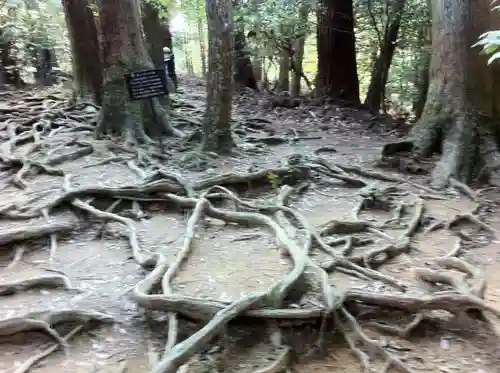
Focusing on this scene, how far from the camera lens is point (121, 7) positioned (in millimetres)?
8820

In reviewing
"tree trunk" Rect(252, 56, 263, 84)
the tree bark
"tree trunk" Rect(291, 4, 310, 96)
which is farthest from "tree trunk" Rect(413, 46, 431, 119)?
the tree bark

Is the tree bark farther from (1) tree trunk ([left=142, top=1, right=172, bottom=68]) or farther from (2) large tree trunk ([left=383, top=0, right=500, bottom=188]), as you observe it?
(2) large tree trunk ([left=383, top=0, right=500, bottom=188])

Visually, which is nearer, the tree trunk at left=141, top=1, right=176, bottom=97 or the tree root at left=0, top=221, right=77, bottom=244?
the tree root at left=0, top=221, right=77, bottom=244

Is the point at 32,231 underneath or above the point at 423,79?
underneath

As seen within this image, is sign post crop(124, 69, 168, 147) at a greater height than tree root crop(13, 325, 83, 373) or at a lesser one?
greater

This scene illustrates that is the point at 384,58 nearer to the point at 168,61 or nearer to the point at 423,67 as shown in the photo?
the point at 423,67

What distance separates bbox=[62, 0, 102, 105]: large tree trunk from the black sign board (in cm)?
393

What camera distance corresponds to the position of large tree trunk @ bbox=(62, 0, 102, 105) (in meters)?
11.0

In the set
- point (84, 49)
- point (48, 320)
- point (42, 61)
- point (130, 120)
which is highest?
point (84, 49)

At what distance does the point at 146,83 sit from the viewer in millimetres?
7559

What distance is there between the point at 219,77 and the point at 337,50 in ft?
21.1

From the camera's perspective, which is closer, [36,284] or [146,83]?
[36,284]

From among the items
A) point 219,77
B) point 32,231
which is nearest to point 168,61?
point 219,77

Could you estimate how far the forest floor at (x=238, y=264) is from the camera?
3.39m
